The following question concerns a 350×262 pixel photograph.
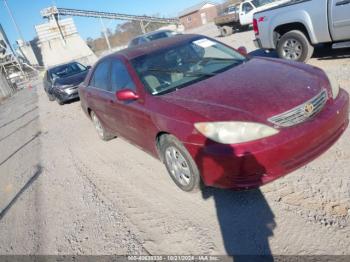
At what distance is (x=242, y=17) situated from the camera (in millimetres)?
19031

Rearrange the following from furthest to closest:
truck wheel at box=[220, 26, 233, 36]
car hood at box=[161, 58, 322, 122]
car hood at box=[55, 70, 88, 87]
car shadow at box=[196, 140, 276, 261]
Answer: truck wheel at box=[220, 26, 233, 36] → car hood at box=[55, 70, 88, 87] → car hood at box=[161, 58, 322, 122] → car shadow at box=[196, 140, 276, 261]

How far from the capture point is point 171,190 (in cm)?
383

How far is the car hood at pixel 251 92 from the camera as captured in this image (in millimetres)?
2922

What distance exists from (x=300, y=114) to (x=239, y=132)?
25.5 inches

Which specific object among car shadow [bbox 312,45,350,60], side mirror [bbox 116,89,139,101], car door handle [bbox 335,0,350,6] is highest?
car door handle [bbox 335,0,350,6]

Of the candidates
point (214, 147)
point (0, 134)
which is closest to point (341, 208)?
point (214, 147)

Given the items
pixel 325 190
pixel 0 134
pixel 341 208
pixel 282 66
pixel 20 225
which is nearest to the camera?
pixel 341 208

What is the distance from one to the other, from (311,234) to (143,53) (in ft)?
10.1

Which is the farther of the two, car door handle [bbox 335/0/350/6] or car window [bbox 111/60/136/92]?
car door handle [bbox 335/0/350/6]

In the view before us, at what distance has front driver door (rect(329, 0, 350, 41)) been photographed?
5.97 metres

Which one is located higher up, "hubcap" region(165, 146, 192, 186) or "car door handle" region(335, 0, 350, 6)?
"car door handle" region(335, 0, 350, 6)

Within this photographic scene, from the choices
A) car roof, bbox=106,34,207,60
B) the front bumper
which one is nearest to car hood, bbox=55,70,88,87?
car roof, bbox=106,34,207,60

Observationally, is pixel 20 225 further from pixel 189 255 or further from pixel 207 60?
pixel 207 60

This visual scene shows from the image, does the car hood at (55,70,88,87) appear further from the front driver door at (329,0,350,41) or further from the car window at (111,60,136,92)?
the front driver door at (329,0,350,41)
